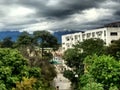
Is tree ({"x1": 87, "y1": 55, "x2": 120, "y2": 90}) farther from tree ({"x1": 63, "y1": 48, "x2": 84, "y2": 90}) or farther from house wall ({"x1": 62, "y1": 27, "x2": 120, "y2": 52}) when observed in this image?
house wall ({"x1": 62, "y1": 27, "x2": 120, "y2": 52})

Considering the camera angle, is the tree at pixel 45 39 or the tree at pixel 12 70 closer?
the tree at pixel 12 70

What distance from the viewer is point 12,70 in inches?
1443

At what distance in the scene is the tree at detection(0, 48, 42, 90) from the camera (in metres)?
35.2

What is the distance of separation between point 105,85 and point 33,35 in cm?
6136

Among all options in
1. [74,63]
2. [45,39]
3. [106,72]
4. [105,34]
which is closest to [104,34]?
[105,34]

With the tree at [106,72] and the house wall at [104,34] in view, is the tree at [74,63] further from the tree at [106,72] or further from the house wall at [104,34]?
the tree at [106,72]

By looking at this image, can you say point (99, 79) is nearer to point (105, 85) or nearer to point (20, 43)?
point (105, 85)

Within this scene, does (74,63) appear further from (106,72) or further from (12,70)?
(12,70)

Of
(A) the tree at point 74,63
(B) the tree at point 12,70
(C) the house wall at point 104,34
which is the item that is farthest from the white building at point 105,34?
(B) the tree at point 12,70

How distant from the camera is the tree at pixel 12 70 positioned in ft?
115

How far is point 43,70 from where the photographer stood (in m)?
54.4

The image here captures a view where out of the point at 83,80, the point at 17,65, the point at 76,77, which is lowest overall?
the point at 76,77

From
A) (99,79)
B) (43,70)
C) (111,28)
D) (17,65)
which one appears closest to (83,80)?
(99,79)

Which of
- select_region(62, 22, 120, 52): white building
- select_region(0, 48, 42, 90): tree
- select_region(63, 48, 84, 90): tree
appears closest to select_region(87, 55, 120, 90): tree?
select_region(0, 48, 42, 90): tree
